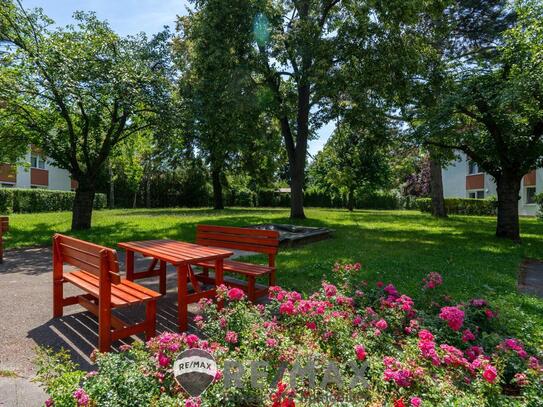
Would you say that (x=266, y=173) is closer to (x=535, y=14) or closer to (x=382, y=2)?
(x=382, y=2)

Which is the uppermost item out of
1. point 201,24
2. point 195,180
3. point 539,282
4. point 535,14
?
point 201,24

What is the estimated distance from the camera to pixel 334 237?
469 inches

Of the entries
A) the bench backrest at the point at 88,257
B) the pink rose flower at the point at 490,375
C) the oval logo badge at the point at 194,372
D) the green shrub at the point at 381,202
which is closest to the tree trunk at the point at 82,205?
the bench backrest at the point at 88,257

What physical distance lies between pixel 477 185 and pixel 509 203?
2407 cm

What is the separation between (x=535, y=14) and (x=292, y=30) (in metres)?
7.81

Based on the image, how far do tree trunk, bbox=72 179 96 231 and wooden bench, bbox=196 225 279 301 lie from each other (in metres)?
8.30

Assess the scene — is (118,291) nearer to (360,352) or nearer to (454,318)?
(360,352)

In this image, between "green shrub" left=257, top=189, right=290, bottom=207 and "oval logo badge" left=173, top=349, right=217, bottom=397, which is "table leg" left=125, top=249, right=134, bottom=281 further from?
"green shrub" left=257, top=189, right=290, bottom=207

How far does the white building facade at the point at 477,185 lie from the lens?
2791cm

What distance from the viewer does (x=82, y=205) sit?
12.8m

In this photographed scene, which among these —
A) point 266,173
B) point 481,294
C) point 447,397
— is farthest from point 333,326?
point 266,173

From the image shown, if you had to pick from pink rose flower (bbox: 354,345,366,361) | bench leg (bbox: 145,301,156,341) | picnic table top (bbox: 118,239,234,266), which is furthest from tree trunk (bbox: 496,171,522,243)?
bench leg (bbox: 145,301,156,341)

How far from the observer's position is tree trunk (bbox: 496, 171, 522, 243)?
12.1 metres

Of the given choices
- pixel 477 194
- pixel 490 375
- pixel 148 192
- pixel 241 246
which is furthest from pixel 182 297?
pixel 477 194
